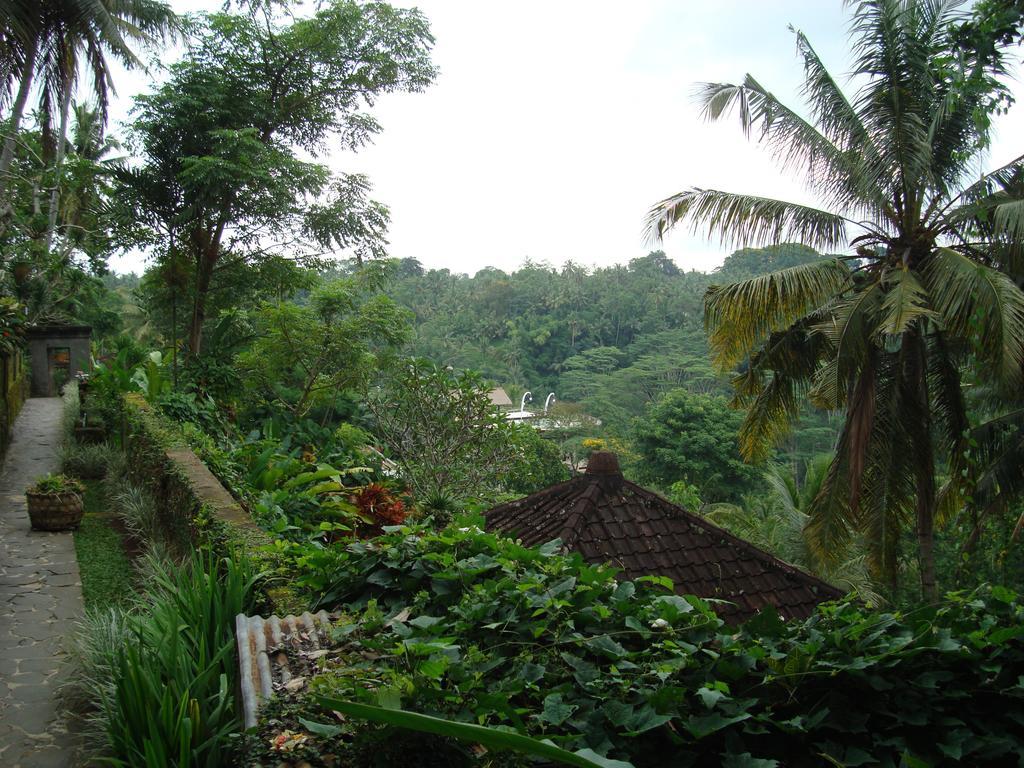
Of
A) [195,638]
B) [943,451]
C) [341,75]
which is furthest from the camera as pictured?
[341,75]

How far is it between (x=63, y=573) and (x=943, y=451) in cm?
1076

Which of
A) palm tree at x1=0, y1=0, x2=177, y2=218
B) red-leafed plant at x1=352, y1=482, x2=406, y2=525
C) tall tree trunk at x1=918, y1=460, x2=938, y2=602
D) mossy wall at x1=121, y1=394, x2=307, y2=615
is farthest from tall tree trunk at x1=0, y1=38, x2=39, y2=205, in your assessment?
tall tree trunk at x1=918, y1=460, x2=938, y2=602

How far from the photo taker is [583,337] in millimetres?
49438

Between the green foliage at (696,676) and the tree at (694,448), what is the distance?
2402 centimetres

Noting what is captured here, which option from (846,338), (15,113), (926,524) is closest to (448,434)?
(846,338)

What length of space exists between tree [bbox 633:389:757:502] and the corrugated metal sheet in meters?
23.9

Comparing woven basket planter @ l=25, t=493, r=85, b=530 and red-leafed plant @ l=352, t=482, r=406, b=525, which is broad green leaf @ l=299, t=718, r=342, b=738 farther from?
woven basket planter @ l=25, t=493, r=85, b=530

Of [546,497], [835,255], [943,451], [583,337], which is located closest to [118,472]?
[546,497]

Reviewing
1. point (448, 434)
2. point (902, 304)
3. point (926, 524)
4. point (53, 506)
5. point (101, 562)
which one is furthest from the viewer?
point (926, 524)

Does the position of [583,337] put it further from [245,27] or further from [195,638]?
[195,638]

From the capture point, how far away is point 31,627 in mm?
5043

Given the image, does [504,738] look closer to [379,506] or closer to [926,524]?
[379,506]

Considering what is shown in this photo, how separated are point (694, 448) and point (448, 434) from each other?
18.6 meters

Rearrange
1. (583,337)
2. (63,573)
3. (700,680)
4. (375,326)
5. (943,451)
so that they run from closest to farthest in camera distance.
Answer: (700,680) < (63,573) < (943,451) < (375,326) < (583,337)
